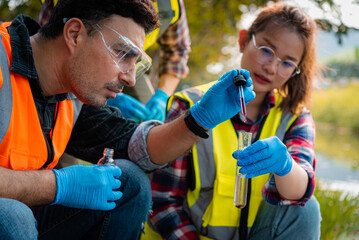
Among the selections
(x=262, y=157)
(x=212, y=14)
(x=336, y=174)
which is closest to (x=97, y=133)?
(x=262, y=157)

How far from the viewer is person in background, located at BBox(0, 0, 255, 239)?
1405 millimetres

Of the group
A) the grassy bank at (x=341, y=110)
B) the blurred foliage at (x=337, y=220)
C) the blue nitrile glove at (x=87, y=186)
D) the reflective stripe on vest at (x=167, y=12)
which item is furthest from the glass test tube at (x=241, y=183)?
the grassy bank at (x=341, y=110)

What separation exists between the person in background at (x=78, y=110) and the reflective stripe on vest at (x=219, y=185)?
26 cm

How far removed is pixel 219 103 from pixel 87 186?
0.67 metres

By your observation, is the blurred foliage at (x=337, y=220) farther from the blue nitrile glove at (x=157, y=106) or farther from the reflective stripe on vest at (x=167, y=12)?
the reflective stripe on vest at (x=167, y=12)

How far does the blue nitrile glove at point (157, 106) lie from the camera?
97.4 inches

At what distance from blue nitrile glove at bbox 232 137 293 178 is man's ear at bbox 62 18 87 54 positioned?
0.83 m

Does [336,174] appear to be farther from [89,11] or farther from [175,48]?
[89,11]

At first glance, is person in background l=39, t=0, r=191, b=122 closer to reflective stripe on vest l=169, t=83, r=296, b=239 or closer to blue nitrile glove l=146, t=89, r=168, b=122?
blue nitrile glove l=146, t=89, r=168, b=122

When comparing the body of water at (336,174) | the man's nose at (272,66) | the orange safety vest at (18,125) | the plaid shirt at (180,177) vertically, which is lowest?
the body of water at (336,174)

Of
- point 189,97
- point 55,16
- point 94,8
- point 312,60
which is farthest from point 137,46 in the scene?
point 312,60

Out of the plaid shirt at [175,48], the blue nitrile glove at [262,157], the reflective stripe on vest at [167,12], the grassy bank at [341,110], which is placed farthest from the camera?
the grassy bank at [341,110]

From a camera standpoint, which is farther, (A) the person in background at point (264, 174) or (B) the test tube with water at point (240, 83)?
(A) the person in background at point (264, 174)

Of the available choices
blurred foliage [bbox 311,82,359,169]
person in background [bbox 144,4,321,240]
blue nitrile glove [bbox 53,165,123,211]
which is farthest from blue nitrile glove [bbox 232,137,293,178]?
blurred foliage [bbox 311,82,359,169]
